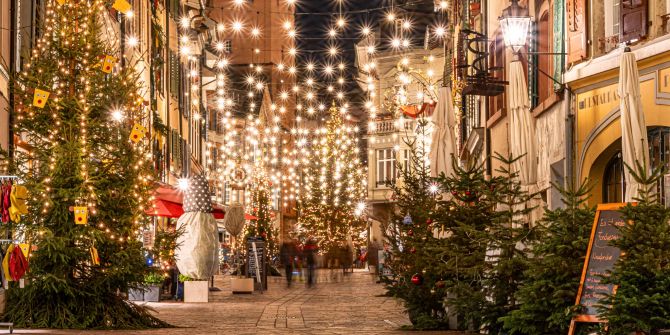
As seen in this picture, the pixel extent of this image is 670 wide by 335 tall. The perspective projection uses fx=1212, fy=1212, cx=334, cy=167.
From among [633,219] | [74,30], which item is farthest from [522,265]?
[74,30]

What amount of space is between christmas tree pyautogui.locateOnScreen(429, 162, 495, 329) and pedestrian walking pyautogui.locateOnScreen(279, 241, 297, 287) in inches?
980

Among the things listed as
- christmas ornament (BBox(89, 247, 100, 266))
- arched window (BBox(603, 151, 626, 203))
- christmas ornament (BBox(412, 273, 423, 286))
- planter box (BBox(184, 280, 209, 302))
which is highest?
arched window (BBox(603, 151, 626, 203))

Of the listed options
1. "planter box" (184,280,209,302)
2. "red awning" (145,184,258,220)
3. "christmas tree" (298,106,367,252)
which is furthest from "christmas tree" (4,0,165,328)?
"christmas tree" (298,106,367,252)

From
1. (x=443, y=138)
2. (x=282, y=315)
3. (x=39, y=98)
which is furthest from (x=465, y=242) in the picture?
(x=282, y=315)

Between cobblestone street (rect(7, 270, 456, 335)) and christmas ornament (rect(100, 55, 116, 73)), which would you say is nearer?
christmas ornament (rect(100, 55, 116, 73))

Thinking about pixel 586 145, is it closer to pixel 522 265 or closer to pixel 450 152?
pixel 450 152

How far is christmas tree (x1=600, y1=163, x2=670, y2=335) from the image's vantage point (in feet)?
38.1

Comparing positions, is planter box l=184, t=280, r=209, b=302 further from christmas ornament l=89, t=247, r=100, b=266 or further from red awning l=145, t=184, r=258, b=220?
christmas ornament l=89, t=247, r=100, b=266

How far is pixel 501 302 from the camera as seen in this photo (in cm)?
→ 1522

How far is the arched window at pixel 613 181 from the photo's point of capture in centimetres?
1959

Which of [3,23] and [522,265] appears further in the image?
[3,23]

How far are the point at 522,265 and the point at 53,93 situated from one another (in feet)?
24.0

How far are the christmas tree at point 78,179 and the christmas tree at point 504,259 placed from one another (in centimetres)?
533

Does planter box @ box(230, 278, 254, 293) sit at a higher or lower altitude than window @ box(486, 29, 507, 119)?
lower
